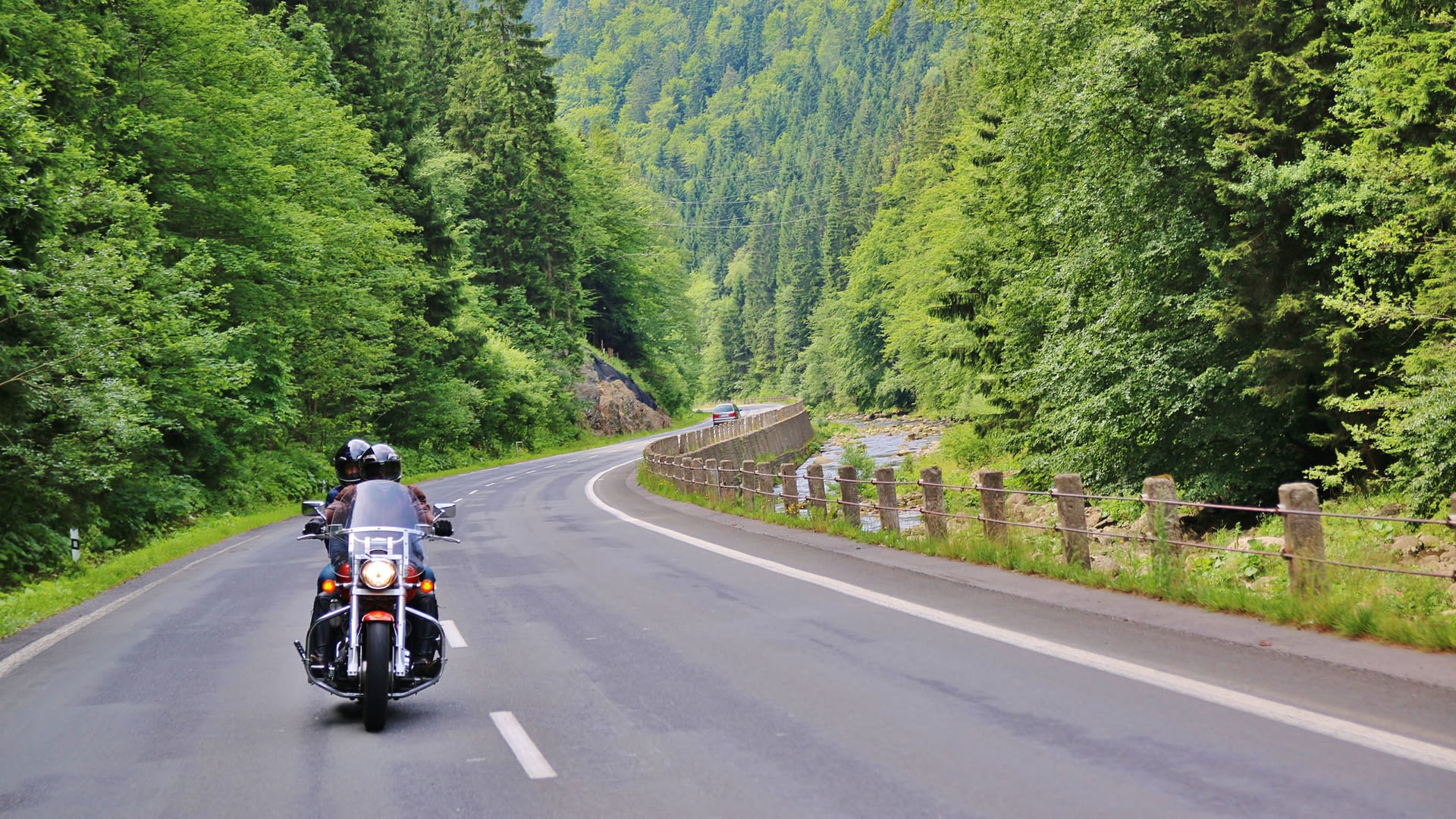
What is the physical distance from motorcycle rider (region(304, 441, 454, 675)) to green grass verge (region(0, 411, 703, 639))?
6764 mm

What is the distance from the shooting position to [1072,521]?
40.6 feet

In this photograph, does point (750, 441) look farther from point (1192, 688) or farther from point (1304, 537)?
point (1192, 688)

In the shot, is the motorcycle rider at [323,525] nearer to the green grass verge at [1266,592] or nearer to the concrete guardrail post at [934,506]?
the green grass verge at [1266,592]

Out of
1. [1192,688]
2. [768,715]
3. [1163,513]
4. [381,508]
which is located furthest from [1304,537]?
[381,508]

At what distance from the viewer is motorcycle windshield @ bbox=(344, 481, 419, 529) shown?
7.46 metres

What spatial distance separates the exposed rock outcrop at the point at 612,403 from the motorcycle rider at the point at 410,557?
62118mm

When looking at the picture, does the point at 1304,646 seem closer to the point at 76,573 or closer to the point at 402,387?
the point at 76,573

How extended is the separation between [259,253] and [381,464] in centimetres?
2505

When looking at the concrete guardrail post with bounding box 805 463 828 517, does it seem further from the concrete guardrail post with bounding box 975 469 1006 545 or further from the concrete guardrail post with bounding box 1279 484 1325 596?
the concrete guardrail post with bounding box 1279 484 1325 596

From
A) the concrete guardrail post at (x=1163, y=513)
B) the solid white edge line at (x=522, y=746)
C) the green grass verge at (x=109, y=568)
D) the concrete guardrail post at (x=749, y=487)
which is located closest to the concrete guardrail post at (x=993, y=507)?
the concrete guardrail post at (x=1163, y=513)

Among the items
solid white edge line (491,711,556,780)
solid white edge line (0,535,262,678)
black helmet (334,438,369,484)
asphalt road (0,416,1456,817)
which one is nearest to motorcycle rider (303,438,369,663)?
black helmet (334,438,369,484)

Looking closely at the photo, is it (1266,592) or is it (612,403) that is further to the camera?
(612,403)

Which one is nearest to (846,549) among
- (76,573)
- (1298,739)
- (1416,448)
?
(1416,448)

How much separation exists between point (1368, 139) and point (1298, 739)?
13.2 meters
